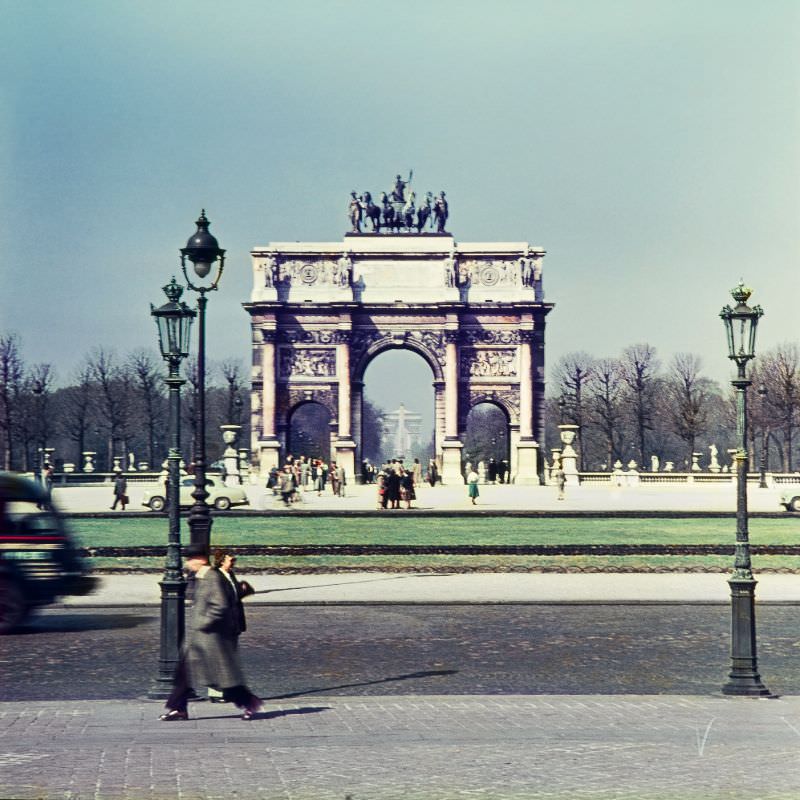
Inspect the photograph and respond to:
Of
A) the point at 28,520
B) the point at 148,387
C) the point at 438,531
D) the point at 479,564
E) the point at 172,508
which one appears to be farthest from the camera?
the point at 148,387

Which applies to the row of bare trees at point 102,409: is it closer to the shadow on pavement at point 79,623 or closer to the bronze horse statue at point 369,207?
the bronze horse statue at point 369,207

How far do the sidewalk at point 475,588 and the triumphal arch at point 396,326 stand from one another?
2465 inches

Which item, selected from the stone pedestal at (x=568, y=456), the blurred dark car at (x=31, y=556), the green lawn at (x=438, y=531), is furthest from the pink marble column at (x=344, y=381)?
the blurred dark car at (x=31, y=556)

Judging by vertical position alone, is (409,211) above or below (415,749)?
above

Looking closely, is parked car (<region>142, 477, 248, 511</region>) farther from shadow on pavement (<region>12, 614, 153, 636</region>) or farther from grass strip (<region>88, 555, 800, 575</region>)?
shadow on pavement (<region>12, 614, 153, 636</region>)

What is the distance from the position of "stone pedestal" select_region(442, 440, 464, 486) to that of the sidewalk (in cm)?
5975

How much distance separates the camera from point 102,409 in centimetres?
10944

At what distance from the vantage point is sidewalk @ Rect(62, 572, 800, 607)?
2133cm

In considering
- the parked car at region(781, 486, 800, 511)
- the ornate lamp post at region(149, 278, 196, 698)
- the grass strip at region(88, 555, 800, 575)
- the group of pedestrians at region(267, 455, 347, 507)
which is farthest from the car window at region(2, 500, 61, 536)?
the parked car at region(781, 486, 800, 511)

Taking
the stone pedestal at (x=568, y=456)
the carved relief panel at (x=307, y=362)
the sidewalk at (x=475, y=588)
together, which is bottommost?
the sidewalk at (x=475, y=588)

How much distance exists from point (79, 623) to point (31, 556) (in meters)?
1.15

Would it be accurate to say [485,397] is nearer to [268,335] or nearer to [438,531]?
[268,335]

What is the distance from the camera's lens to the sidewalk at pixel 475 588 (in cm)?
2133

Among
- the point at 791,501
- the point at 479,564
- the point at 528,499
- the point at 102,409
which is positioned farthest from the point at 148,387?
the point at 479,564
